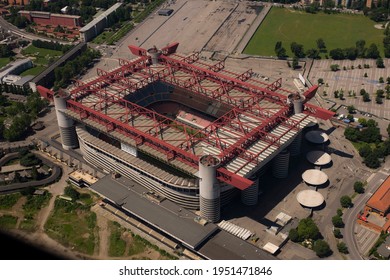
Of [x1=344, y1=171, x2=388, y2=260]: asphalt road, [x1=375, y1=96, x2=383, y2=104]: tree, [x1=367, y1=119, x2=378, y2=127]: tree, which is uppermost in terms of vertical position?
[x1=367, y1=119, x2=378, y2=127]: tree

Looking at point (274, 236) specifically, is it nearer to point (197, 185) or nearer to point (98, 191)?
point (197, 185)

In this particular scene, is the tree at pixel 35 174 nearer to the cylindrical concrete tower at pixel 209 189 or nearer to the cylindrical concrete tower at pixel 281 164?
the cylindrical concrete tower at pixel 209 189

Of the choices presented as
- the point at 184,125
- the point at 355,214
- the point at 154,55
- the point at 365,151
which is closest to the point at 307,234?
the point at 355,214

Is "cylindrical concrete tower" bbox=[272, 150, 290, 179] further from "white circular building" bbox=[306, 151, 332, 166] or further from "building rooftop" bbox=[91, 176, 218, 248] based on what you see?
"building rooftop" bbox=[91, 176, 218, 248]

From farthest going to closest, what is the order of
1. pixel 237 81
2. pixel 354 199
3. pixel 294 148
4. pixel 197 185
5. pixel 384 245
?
pixel 237 81 < pixel 294 148 < pixel 354 199 < pixel 197 185 < pixel 384 245

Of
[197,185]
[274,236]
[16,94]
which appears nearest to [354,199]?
[274,236]

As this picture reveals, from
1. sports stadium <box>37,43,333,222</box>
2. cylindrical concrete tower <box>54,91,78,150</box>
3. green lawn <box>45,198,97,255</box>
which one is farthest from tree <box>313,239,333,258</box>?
cylindrical concrete tower <box>54,91,78,150</box>

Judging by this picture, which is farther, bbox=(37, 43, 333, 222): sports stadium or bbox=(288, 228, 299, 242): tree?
bbox=(37, 43, 333, 222): sports stadium
